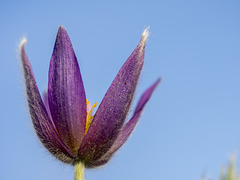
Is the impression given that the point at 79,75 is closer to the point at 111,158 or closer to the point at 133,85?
the point at 133,85

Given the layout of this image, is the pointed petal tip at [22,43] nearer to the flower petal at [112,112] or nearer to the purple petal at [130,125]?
the flower petal at [112,112]

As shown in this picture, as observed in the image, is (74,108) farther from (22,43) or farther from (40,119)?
(22,43)

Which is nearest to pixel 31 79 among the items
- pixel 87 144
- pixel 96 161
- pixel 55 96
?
pixel 55 96

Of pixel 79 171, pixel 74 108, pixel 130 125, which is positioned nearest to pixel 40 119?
pixel 74 108

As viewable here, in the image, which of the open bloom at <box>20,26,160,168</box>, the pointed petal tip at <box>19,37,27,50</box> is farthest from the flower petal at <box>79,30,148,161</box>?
the pointed petal tip at <box>19,37,27,50</box>

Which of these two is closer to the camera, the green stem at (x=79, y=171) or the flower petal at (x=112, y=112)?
the green stem at (x=79, y=171)

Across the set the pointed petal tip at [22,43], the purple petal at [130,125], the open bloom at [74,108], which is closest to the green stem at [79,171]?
the open bloom at [74,108]
